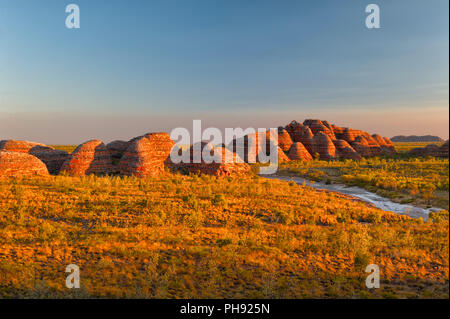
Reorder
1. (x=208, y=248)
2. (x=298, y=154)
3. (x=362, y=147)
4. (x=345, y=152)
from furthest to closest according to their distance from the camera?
1. (x=362, y=147)
2. (x=345, y=152)
3. (x=298, y=154)
4. (x=208, y=248)

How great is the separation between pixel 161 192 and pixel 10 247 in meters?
8.12

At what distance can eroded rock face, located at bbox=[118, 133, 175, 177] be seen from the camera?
19.7m

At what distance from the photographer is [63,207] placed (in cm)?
1159

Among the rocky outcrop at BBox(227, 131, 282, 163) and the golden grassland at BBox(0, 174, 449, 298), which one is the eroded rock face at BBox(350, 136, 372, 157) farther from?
the golden grassland at BBox(0, 174, 449, 298)

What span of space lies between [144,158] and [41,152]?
10.3 meters

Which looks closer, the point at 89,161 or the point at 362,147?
the point at 89,161

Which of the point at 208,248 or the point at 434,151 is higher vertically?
the point at 434,151

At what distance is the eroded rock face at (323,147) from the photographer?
40188mm

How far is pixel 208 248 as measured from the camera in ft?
26.0

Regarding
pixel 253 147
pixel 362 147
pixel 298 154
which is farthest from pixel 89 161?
pixel 362 147

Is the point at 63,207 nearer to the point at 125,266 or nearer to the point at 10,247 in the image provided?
the point at 10,247

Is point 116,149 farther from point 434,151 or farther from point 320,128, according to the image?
point 434,151

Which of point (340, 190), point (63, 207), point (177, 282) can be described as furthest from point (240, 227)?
point (340, 190)

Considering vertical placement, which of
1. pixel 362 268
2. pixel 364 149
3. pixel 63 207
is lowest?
pixel 362 268
